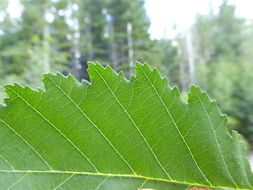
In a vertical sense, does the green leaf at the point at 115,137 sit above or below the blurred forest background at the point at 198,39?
below

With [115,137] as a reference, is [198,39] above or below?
above

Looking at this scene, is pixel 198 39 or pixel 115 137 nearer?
pixel 115 137

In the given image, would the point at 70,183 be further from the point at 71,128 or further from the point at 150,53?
the point at 150,53

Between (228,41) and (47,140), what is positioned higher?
(228,41)

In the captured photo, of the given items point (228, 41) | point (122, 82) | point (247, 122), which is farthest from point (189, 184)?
point (228, 41)

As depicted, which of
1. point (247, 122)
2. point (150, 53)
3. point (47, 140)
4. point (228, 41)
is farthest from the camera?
point (228, 41)

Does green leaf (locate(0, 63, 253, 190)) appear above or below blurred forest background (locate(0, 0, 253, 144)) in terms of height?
below

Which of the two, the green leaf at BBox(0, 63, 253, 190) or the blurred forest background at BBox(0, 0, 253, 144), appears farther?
the blurred forest background at BBox(0, 0, 253, 144)

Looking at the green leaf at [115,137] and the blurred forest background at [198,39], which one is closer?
the green leaf at [115,137]
